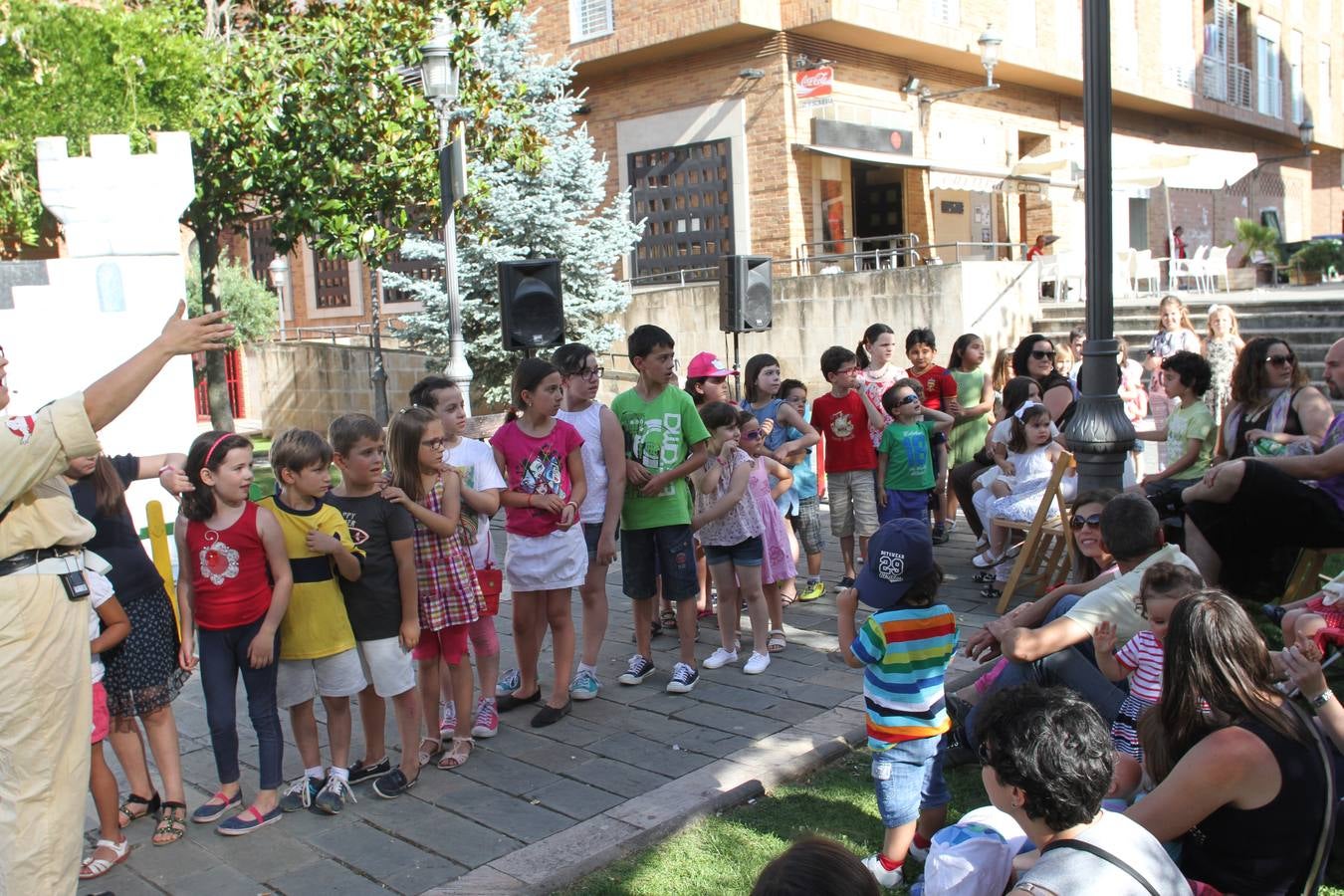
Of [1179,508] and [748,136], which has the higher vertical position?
[748,136]

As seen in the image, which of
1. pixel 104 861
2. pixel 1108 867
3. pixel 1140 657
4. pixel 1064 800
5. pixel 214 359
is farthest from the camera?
pixel 214 359

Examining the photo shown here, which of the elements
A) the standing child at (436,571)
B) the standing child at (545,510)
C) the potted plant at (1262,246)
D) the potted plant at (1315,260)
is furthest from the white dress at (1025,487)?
the potted plant at (1262,246)

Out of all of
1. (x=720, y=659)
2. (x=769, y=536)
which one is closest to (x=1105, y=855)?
(x=720, y=659)

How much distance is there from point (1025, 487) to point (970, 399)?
5.89ft

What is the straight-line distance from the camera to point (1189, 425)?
6.88 metres

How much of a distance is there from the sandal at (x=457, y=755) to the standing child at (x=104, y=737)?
4.26ft

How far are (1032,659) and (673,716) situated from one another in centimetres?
209

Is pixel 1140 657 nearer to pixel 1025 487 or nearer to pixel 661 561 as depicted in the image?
pixel 661 561

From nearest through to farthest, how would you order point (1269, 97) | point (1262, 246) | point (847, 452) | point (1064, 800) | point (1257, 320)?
1. point (1064, 800)
2. point (847, 452)
3. point (1257, 320)
4. point (1262, 246)
5. point (1269, 97)

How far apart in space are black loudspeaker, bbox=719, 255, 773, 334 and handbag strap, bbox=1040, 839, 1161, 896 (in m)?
8.34

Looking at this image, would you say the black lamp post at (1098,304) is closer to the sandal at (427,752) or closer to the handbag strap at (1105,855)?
the sandal at (427,752)

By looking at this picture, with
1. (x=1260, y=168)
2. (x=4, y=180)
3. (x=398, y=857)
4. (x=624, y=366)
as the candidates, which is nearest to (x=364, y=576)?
(x=398, y=857)

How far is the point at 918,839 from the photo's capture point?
408 cm

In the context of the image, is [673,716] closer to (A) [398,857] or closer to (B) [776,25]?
(A) [398,857]
